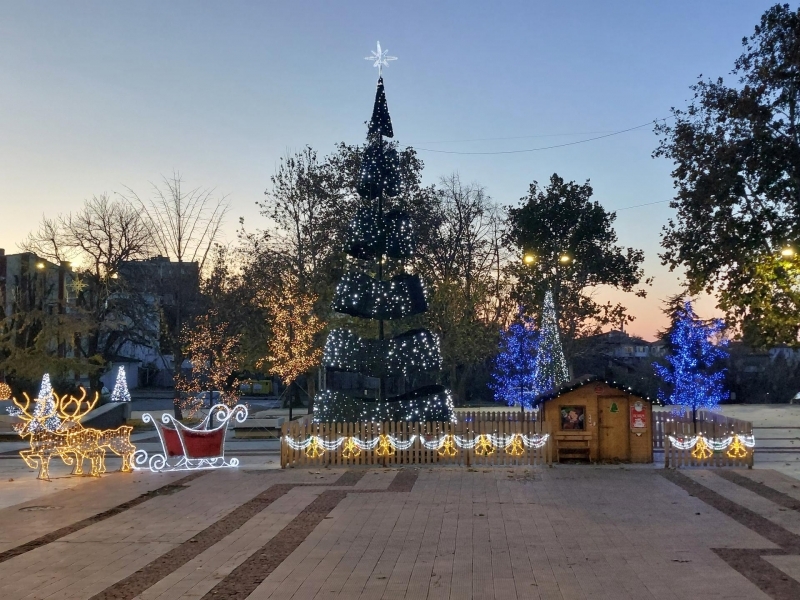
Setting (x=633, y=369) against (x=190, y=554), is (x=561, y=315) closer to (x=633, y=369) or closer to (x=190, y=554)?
(x=633, y=369)

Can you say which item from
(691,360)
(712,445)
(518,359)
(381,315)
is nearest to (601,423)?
(712,445)

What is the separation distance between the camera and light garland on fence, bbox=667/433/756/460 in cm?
1814

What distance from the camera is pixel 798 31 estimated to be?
19.2 meters

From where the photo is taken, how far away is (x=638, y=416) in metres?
18.5

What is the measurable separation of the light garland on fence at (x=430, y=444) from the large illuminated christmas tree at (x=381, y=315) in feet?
4.15

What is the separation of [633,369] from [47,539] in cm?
5222

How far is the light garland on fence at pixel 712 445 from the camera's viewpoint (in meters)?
18.1

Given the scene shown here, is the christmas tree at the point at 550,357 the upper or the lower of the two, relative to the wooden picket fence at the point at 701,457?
upper

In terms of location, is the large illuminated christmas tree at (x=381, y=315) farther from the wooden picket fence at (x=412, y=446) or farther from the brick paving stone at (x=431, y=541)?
the brick paving stone at (x=431, y=541)

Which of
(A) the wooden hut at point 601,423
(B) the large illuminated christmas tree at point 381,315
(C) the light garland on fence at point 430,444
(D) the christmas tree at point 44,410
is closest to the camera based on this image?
(D) the christmas tree at point 44,410

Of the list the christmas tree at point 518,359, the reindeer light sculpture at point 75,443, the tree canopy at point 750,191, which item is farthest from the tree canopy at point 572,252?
the reindeer light sculpture at point 75,443

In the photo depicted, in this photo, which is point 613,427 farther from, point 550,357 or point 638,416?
point 550,357

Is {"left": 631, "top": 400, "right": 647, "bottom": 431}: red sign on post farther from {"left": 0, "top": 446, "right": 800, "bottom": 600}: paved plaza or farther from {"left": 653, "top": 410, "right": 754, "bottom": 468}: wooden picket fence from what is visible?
{"left": 0, "top": 446, "right": 800, "bottom": 600}: paved plaza

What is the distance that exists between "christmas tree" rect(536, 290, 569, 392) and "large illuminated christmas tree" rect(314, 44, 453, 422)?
1065 cm
